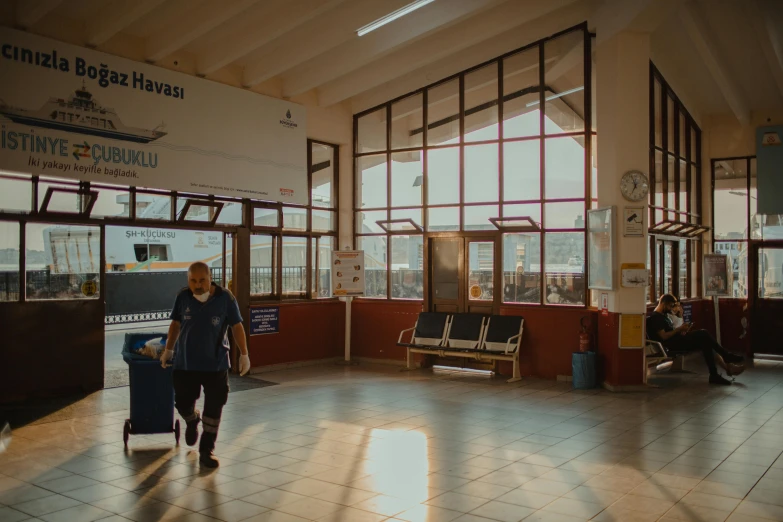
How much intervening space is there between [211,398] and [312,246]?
6021 mm

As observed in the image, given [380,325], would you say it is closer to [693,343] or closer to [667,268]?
[693,343]

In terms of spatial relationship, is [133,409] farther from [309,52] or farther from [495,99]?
[495,99]

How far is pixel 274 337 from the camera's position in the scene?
35.3ft

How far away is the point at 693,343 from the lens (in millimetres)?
9805

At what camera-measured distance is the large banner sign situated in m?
7.70

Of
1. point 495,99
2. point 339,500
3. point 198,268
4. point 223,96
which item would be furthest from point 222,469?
point 495,99

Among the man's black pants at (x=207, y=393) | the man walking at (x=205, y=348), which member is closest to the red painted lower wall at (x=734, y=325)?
the man walking at (x=205, y=348)

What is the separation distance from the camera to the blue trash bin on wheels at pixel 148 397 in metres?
6.28

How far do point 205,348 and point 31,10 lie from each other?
4603mm

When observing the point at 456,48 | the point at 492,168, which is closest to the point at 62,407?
the point at 492,168

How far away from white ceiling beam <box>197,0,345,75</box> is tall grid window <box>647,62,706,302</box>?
18.4ft

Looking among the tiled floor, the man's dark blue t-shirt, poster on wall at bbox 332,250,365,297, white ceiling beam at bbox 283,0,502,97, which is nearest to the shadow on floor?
the tiled floor

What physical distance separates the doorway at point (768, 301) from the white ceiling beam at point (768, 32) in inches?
136

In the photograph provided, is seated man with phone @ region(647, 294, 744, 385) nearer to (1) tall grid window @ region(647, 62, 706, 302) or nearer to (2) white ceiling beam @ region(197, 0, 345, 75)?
(1) tall grid window @ region(647, 62, 706, 302)
